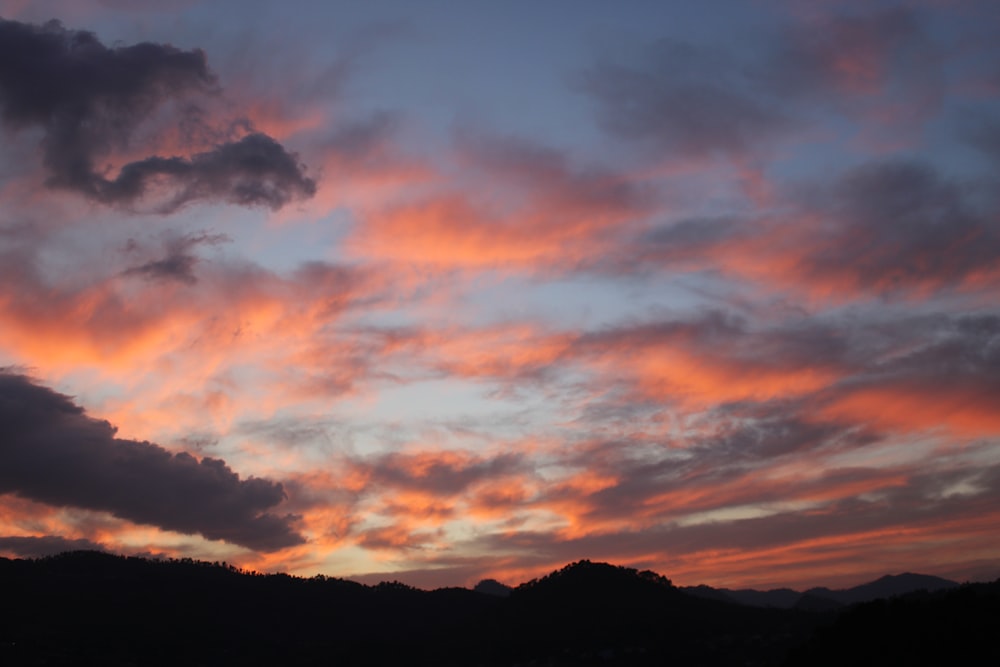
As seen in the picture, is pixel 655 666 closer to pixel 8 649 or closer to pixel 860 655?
pixel 860 655

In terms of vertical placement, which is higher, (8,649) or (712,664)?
(8,649)

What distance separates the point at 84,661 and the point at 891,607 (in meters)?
180

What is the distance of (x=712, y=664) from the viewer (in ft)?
627

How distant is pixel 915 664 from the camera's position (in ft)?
300

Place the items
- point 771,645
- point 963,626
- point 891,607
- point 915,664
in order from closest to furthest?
point 915,664 < point 963,626 < point 891,607 < point 771,645

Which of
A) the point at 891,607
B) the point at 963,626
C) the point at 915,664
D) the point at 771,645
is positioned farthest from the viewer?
the point at 771,645

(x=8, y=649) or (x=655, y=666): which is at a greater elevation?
(x=8, y=649)

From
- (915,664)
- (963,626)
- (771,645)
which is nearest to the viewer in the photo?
(915,664)

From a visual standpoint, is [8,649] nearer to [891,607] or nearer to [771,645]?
[771,645]

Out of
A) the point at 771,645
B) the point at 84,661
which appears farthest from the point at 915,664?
the point at 84,661

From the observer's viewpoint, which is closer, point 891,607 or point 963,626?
point 963,626

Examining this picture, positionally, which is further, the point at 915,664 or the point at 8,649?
the point at 8,649

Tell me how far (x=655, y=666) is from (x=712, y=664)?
14.6 metres

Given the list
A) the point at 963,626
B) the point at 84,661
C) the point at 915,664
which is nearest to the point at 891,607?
the point at 963,626
